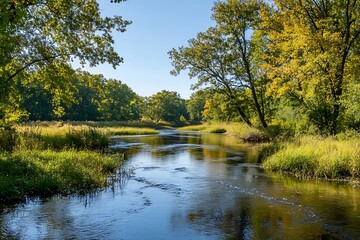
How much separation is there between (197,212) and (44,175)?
603 cm

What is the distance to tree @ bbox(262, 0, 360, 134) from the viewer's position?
22.8 metres

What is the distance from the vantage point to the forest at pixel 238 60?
1739 centimetres

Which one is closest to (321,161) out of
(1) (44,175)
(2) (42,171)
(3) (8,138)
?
(1) (44,175)

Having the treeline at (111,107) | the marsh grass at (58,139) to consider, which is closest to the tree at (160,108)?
the treeline at (111,107)

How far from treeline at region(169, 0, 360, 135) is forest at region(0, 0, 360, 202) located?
75 mm

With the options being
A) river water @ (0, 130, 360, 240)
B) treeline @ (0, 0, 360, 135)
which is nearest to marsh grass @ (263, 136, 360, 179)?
river water @ (0, 130, 360, 240)

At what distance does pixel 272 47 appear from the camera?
2800cm

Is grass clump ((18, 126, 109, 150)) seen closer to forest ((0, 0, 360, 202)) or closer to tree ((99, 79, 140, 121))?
forest ((0, 0, 360, 202))

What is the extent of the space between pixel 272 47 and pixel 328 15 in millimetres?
4861

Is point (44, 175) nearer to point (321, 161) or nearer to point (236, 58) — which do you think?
point (321, 161)

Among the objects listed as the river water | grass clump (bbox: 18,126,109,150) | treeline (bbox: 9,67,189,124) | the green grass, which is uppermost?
treeline (bbox: 9,67,189,124)

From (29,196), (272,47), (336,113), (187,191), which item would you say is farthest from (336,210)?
(272,47)

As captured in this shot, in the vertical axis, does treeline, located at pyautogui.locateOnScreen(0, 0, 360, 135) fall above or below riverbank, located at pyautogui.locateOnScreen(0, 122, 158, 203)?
above

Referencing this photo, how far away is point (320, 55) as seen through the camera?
2194 cm
